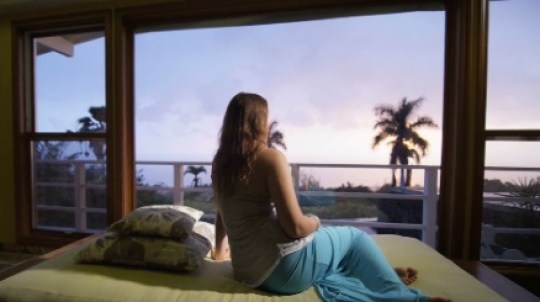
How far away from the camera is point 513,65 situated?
1.66 m

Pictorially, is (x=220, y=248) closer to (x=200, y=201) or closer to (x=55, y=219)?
(x=200, y=201)

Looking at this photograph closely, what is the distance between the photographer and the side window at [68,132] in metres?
2.13

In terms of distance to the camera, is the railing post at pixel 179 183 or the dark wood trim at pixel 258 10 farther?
the railing post at pixel 179 183

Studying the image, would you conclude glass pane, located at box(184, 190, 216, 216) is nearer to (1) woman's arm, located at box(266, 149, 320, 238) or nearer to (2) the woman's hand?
(2) the woman's hand

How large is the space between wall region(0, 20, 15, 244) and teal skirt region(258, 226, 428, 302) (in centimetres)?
250

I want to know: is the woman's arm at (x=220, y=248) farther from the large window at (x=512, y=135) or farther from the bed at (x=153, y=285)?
the large window at (x=512, y=135)

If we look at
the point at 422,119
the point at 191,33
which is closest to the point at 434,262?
the point at 422,119

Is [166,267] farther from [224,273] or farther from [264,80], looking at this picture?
[264,80]

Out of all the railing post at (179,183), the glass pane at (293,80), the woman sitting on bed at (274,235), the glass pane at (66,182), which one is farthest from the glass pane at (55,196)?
the woman sitting on bed at (274,235)

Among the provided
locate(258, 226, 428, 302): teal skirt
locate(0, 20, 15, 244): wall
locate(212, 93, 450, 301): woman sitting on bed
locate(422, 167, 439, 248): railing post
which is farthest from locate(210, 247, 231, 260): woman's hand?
locate(0, 20, 15, 244): wall

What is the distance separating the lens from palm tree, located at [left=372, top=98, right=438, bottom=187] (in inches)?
80.9

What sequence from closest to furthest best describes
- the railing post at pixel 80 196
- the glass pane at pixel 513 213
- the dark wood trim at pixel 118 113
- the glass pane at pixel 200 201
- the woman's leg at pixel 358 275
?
the woman's leg at pixel 358 275, the glass pane at pixel 513 213, the dark wood trim at pixel 118 113, the railing post at pixel 80 196, the glass pane at pixel 200 201

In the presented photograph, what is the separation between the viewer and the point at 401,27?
1965 mm

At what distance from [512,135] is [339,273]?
1.47m
